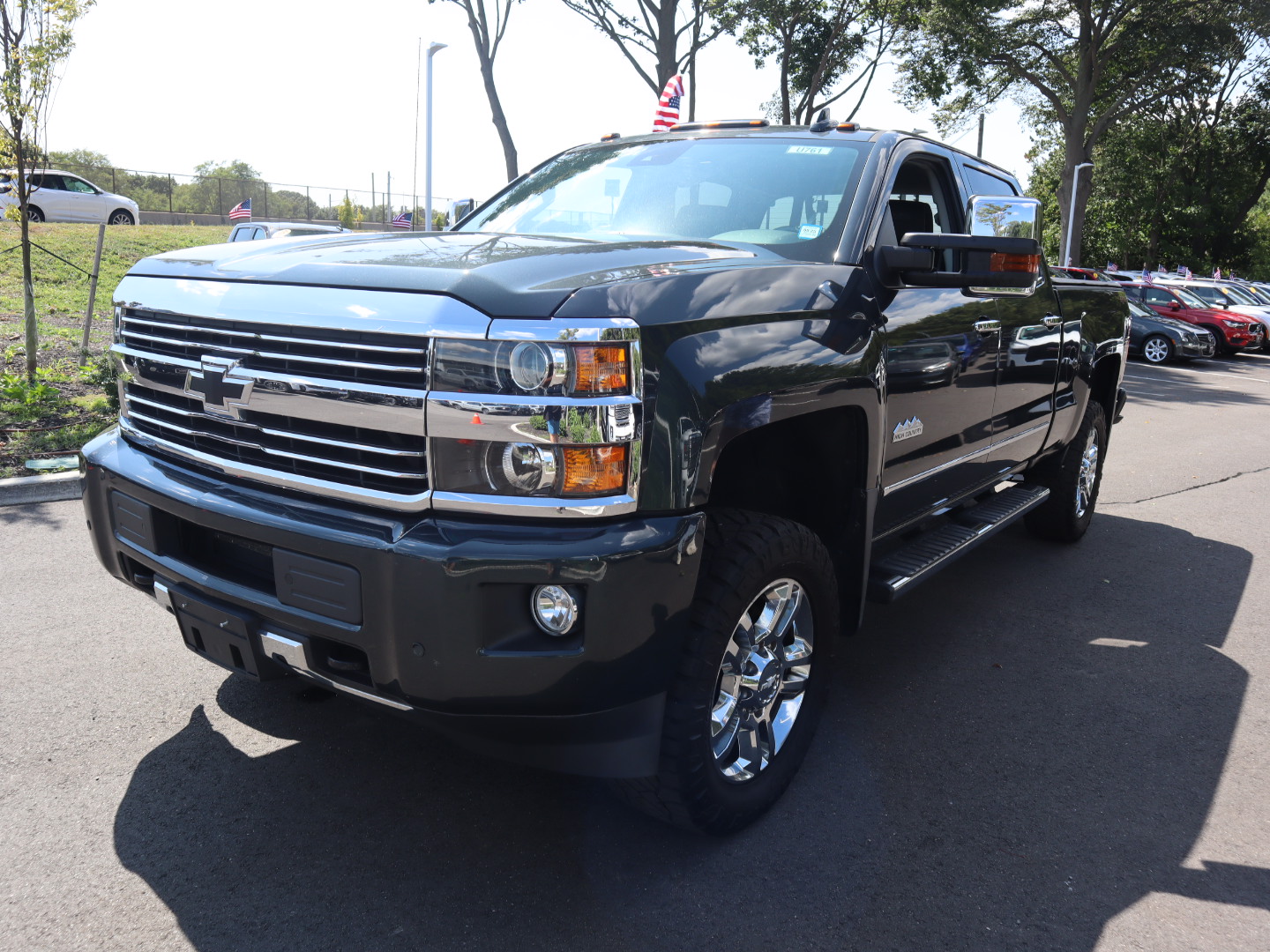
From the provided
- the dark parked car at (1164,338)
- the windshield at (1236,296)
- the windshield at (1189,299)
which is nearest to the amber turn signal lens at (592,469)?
the dark parked car at (1164,338)

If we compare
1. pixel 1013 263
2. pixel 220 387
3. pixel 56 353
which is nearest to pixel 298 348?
pixel 220 387

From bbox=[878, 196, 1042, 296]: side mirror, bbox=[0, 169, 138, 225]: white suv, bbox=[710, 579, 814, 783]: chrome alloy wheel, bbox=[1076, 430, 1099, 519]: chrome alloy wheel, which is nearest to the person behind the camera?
bbox=[710, 579, 814, 783]: chrome alloy wheel

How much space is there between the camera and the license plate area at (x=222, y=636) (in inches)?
99.0

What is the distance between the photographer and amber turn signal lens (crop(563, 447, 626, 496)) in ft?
7.28

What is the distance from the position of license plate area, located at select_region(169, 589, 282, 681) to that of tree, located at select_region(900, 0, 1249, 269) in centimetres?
2519

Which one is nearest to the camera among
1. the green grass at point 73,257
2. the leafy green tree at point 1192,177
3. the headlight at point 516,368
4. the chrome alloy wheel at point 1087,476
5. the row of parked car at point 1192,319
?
the headlight at point 516,368

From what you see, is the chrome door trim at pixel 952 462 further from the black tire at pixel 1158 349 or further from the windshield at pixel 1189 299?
the windshield at pixel 1189 299

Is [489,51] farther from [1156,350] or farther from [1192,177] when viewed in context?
[1192,177]

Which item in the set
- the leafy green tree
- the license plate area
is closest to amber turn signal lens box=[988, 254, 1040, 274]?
the license plate area

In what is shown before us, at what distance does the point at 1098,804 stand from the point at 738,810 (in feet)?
3.89

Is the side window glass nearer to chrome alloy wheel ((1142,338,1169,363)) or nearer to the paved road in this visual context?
the paved road

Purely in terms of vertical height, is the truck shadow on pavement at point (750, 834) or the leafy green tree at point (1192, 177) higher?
the leafy green tree at point (1192, 177)

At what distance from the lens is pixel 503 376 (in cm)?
219

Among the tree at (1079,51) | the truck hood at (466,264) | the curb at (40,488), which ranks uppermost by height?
the tree at (1079,51)
